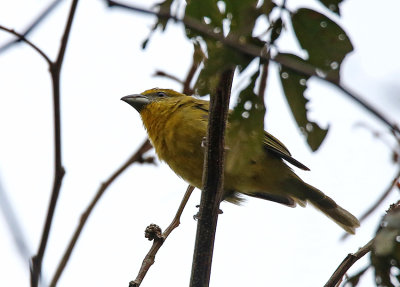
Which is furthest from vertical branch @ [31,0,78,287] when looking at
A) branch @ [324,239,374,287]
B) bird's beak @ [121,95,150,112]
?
bird's beak @ [121,95,150,112]

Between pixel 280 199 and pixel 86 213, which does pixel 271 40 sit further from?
pixel 280 199

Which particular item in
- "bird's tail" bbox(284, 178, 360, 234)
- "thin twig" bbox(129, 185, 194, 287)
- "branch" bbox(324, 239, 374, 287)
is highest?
"bird's tail" bbox(284, 178, 360, 234)

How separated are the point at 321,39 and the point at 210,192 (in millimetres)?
1309

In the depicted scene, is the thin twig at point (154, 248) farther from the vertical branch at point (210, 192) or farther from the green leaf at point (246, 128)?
the green leaf at point (246, 128)

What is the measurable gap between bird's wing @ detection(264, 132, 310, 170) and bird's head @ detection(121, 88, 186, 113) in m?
1.29

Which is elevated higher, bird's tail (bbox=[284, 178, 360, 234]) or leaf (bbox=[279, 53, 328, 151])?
bird's tail (bbox=[284, 178, 360, 234])

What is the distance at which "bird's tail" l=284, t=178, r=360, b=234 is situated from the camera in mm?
5199

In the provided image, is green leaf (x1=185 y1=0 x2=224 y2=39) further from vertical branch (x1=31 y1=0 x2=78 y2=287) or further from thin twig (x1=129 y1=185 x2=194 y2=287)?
thin twig (x1=129 y1=185 x2=194 y2=287)

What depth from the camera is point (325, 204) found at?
5.32 metres

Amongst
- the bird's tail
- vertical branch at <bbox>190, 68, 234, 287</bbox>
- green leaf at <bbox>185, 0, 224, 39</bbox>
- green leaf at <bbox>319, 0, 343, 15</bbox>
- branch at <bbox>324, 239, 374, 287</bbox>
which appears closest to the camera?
green leaf at <bbox>319, 0, 343, 15</bbox>

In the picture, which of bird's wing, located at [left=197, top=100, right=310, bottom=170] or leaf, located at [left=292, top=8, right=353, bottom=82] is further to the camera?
bird's wing, located at [left=197, top=100, right=310, bottom=170]

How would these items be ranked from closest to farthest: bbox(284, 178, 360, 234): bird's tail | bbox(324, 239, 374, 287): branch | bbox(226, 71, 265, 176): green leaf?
bbox(226, 71, 265, 176): green leaf < bbox(324, 239, 374, 287): branch < bbox(284, 178, 360, 234): bird's tail

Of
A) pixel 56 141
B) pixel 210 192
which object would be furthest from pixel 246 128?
pixel 210 192

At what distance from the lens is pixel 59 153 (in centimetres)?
190
